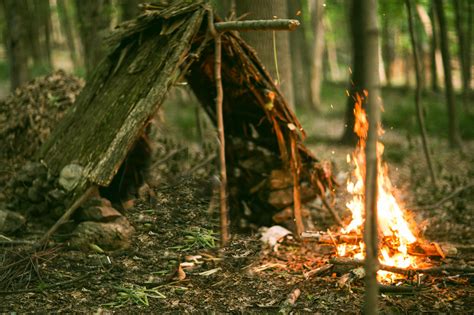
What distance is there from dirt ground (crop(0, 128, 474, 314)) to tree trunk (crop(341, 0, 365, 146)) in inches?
194

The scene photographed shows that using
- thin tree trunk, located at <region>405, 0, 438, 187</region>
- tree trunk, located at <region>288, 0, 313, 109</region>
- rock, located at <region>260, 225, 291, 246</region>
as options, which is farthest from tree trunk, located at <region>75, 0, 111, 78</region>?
tree trunk, located at <region>288, 0, 313, 109</region>

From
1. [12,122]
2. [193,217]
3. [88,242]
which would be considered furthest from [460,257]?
[12,122]

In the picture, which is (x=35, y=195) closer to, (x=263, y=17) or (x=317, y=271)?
(x=317, y=271)

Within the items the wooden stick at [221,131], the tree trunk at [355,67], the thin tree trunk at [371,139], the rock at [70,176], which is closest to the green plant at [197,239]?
the wooden stick at [221,131]

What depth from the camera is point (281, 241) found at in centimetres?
561

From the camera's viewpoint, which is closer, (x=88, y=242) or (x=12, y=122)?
(x=88, y=242)

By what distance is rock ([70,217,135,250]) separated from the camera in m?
4.82

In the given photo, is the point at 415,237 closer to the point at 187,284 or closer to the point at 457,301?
the point at 457,301

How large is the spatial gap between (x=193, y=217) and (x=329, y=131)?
924 cm

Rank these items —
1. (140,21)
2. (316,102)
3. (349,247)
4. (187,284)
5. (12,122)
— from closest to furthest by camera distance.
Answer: (187,284) < (349,247) < (140,21) < (12,122) < (316,102)

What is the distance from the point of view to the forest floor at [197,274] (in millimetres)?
4066

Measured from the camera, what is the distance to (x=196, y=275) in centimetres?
468

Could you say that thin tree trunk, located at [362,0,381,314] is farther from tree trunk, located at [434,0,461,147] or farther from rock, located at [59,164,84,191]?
tree trunk, located at [434,0,461,147]

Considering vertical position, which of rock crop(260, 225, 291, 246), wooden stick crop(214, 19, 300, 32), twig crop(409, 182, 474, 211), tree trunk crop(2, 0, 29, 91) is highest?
tree trunk crop(2, 0, 29, 91)
